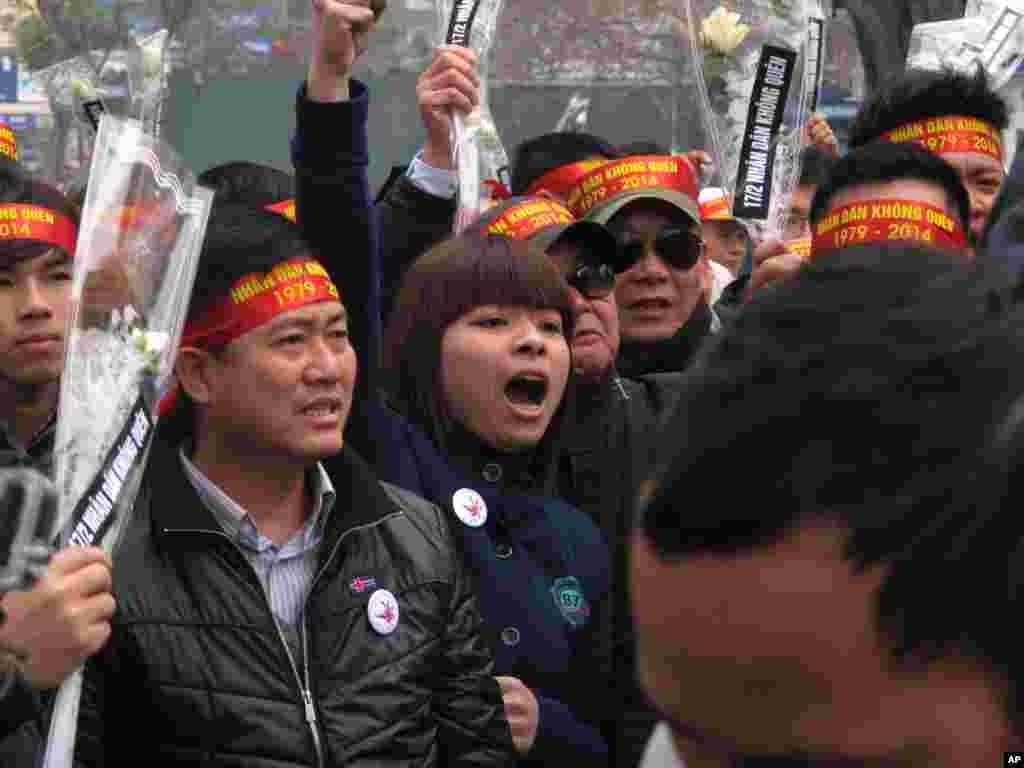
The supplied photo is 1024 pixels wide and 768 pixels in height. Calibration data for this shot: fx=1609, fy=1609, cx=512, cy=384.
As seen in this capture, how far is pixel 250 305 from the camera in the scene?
3.06 metres

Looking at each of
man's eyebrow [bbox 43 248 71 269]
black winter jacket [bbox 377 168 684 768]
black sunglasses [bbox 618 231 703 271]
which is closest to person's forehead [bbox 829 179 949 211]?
black winter jacket [bbox 377 168 684 768]

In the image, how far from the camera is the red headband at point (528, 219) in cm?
403

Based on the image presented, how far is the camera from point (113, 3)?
356 inches

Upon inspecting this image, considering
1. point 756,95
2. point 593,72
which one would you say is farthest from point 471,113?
point 593,72

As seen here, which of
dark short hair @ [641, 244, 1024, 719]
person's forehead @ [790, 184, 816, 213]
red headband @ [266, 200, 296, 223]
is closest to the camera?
dark short hair @ [641, 244, 1024, 719]

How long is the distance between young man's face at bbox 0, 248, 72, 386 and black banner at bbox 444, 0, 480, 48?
115 centimetres

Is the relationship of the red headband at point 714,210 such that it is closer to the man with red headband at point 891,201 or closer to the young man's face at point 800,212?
the young man's face at point 800,212

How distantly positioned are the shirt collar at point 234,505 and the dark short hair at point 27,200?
87 centimetres

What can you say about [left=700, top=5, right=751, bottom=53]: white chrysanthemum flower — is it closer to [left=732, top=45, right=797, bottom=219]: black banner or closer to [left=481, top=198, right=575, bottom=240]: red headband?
[left=732, top=45, right=797, bottom=219]: black banner

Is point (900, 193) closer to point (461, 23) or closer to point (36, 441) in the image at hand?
point (461, 23)

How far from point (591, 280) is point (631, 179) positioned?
2.02ft

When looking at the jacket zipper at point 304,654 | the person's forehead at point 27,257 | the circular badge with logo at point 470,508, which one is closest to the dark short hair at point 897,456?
the jacket zipper at point 304,654

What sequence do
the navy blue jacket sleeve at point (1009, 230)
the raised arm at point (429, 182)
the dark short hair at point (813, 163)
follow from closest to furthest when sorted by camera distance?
the navy blue jacket sleeve at point (1009, 230) < the raised arm at point (429, 182) < the dark short hair at point (813, 163)

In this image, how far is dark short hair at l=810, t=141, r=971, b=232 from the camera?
3615 mm
